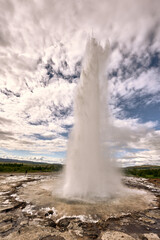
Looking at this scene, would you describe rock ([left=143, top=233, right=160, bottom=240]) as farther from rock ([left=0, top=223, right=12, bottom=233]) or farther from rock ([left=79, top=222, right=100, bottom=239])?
rock ([left=0, top=223, right=12, bottom=233])

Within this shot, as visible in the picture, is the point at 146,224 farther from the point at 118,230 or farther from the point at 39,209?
the point at 39,209

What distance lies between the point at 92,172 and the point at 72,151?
4.17 meters

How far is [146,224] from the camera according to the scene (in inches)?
410

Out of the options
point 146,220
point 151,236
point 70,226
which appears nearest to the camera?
point 151,236

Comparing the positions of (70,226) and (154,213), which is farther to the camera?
(154,213)

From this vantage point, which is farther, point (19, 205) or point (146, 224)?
point (19, 205)

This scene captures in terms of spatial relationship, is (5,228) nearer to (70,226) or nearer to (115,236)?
(70,226)

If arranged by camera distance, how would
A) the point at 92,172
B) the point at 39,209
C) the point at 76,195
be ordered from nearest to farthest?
the point at 39,209, the point at 76,195, the point at 92,172

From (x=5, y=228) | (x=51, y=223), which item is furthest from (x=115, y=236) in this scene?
(x=5, y=228)

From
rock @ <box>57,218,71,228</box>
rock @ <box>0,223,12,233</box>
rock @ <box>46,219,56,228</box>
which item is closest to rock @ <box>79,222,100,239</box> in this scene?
rock @ <box>57,218,71,228</box>

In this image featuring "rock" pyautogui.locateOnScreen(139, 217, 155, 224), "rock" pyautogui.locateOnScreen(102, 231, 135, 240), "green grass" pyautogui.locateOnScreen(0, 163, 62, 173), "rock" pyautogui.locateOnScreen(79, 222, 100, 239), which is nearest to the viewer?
"rock" pyautogui.locateOnScreen(102, 231, 135, 240)

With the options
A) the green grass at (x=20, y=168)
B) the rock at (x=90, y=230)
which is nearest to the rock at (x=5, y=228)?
the rock at (x=90, y=230)

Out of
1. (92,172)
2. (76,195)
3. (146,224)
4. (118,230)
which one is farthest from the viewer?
(92,172)

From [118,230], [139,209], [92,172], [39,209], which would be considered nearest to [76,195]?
[92,172]
